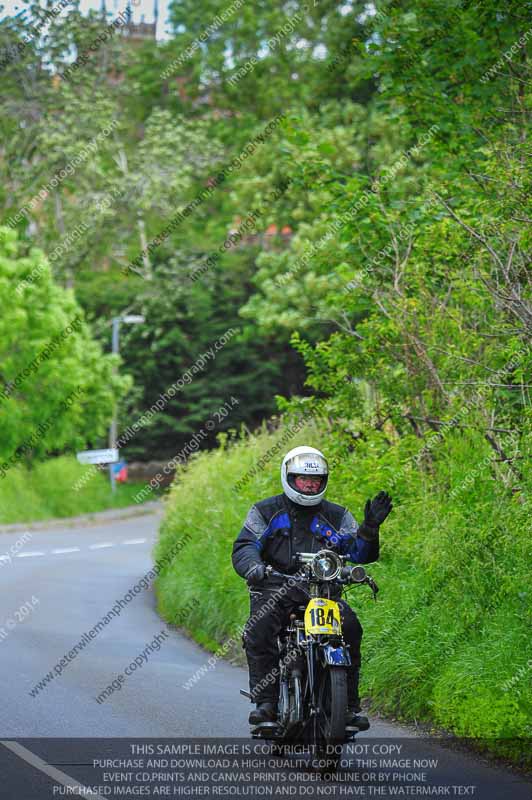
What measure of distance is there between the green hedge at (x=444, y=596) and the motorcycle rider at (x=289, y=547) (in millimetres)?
1083

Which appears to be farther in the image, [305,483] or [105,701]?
[105,701]

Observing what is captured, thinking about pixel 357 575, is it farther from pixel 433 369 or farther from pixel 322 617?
pixel 433 369

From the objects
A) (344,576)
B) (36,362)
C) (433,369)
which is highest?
(433,369)

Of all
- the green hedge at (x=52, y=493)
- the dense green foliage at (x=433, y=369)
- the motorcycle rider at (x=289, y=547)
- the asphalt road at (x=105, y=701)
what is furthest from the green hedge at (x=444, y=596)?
the green hedge at (x=52, y=493)

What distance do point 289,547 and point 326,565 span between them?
22.5 inches

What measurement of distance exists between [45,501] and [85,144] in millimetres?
12598

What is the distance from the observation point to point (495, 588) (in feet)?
33.9

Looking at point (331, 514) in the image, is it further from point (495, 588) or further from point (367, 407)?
point (367, 407)

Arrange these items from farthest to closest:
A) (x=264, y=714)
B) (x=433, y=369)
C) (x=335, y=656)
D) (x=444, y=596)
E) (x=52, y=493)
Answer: (x=52, y=493)
(x=433, y=369)
(x=444, y=596)
(x=264, y=714)
(x=335, y=656)

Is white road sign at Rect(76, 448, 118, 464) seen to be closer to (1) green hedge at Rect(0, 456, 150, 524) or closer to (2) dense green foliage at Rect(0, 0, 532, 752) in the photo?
(1) green hedge at Rect(0, 456, 150, 524)

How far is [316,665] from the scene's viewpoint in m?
8.52

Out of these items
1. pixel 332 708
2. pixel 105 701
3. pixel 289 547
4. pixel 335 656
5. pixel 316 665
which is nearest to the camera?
pixel 332 708

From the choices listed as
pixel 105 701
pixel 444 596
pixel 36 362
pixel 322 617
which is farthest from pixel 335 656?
pixel 36 362

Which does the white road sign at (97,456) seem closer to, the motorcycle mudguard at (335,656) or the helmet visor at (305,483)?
the helmet visor at (305,483)
